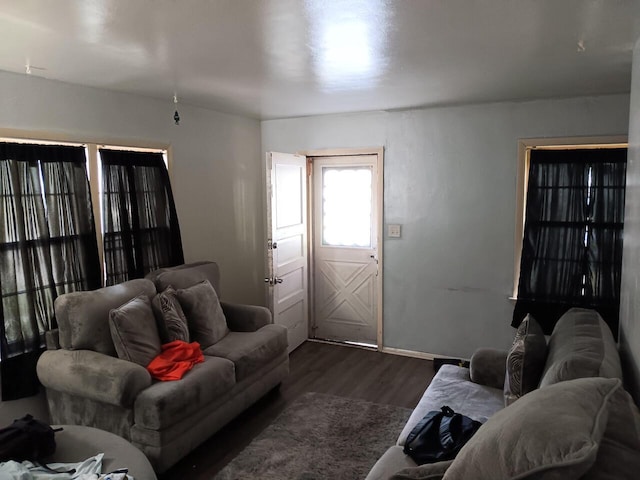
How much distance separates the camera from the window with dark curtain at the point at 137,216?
368cm

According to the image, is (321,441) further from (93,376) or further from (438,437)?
(93,376)

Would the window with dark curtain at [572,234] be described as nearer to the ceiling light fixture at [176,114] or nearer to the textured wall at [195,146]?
the textured wall at [195,146]

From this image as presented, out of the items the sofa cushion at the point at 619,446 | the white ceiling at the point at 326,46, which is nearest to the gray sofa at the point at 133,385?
the white ceiling at the point at 326,46

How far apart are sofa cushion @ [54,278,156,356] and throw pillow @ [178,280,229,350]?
0.59 m

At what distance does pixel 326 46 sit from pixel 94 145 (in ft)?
6.70

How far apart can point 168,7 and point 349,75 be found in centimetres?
146

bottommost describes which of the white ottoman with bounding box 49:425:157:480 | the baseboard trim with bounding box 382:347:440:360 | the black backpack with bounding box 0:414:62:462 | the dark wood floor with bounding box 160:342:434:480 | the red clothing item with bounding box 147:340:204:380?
the dark wood floor with bounding box 160:342:434:480

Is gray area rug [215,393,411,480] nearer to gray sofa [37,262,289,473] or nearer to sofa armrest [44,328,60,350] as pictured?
gray sofa [37,262,289,473]

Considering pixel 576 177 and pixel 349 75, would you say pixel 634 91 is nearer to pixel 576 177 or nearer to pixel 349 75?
pixel 349 75

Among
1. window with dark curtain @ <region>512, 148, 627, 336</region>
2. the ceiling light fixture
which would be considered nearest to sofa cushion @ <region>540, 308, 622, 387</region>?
window with dark curtain @ <region>512, 148, 627, 336</region>

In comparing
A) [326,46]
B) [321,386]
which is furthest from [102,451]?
[326,46]

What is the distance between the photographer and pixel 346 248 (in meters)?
5.33

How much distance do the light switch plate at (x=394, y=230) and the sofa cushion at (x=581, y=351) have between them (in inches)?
80.7

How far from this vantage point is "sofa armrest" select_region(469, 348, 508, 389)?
2.98m
